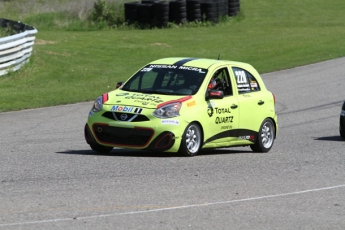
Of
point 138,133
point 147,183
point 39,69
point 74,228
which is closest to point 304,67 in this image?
point 39,69

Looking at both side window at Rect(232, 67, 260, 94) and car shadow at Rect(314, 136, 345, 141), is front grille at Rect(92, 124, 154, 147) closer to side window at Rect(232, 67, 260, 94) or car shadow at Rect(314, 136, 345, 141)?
side window at Rect(232, 67, 260, 94)

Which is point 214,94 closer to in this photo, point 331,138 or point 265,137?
point 265,137

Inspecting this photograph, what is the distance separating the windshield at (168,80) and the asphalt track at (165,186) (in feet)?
3.29

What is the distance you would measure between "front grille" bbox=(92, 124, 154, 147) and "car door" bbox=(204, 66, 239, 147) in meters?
1.08

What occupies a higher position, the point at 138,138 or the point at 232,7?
the point at 138,138

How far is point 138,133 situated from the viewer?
1234 cm

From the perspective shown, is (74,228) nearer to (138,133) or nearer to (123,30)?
(138,133)

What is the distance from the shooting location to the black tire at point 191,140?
492 inches

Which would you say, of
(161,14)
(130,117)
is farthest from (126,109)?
(161,14)

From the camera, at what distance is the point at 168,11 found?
1591 inches

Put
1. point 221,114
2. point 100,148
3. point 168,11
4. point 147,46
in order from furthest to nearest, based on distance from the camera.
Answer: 1. point 168,11
2. point 147,46
3. point 221,114
4. point 100,148

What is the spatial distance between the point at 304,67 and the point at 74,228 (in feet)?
76.2

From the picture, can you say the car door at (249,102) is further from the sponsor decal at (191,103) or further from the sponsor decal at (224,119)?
the sponsor decal at (191,103)

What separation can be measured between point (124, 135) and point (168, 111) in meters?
0.72
